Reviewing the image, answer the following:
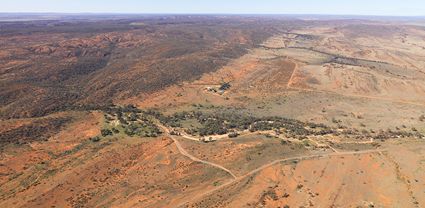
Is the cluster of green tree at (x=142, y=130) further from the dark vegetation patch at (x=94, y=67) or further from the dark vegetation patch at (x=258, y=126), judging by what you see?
the dark vegetation patch at (x=94, y=67)

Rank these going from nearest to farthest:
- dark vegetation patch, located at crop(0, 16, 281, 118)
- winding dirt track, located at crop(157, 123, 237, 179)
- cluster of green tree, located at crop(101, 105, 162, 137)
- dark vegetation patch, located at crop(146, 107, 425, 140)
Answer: winding dirt track, located at crop(157, 123, 237, 179) < cluster of green tree, located at crop(101, 105, 162, 137) < dark vegetation patch, located at crop(146, 107, 425, 140) < dark vegetation patch, located at crop(0, 16, 281, 118)

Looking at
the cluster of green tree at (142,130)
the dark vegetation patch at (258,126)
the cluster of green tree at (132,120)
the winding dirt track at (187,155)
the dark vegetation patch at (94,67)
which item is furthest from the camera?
the dark vegetation patch at (94,67)

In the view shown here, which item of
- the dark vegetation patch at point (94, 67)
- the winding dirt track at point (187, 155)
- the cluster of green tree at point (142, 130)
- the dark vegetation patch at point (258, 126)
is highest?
the dark vegetation patch at point (94, 67)

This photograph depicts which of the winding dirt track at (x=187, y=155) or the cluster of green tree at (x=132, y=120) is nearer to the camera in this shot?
the winding dirt track at (x=187, y=155)

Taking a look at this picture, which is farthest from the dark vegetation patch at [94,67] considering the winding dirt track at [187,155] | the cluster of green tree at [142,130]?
the winding dirt track at [187,155]

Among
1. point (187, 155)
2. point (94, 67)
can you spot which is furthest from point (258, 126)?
point (94, 67)

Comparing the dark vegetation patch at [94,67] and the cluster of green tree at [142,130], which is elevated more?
the dark vegetation patch at [94,67]

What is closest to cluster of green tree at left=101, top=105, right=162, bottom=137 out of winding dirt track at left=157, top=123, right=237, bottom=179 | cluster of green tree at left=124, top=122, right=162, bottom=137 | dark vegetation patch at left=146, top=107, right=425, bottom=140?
cluster of green tree at left=124, top=122, right=162, bottom=137

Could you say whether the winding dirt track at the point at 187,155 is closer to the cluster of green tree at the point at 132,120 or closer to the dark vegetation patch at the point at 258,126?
the cluster of green tree at the point at 132,120

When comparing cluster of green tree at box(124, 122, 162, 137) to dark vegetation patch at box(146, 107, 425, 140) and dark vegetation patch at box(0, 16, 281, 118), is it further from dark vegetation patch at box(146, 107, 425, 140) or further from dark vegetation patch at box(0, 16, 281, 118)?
dark vegetation patch at box(0, 16, 281, 118)

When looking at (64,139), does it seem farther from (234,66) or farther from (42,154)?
(234,66)

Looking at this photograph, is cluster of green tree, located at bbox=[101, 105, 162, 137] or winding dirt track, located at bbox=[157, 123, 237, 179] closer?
winding dirt track, located at bbox=[157, 123, 237, 179]

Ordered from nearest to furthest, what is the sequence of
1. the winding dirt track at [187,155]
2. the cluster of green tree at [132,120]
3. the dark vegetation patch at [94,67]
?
the winding dirt track at [187,155] < the cluster of green tree at [132,120] < the dark vegetation patch at [94,67]
